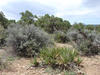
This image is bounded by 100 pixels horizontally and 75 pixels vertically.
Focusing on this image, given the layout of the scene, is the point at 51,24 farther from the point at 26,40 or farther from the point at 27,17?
the point at 26,40

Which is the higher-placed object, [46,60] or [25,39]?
[25,39]

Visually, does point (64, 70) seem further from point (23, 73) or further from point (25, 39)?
point (25, 39)

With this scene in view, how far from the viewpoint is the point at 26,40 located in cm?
735

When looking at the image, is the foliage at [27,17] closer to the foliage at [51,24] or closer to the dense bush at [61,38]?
the foliage at [51,24]

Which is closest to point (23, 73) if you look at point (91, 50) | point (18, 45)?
point (18, 45)

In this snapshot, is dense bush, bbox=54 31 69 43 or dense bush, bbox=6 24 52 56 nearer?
dense bush, bbox=6 24 52 56

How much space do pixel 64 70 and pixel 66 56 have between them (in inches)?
21.7

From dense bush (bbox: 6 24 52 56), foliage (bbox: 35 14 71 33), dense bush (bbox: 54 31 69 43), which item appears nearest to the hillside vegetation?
dense bush (bbox: 6 24 52 56)

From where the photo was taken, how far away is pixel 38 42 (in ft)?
25.0

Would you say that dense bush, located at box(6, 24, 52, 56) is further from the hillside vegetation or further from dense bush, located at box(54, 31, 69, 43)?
dense bush, located at box(54, 31, 69, 43)

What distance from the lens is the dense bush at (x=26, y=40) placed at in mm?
7104

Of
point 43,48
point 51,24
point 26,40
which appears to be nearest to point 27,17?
point 51,24

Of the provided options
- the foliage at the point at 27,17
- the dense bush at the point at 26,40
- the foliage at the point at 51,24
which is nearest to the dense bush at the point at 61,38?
the dense bush at the point at 26,40

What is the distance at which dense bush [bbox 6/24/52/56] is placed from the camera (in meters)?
7.10
